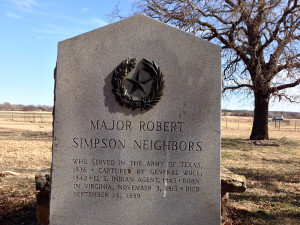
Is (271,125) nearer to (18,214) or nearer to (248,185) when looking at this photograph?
(248,185)

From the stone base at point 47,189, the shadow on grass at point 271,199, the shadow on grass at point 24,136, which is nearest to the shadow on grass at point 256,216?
the stone base at point 47,189

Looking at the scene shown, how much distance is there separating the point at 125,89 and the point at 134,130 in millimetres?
509

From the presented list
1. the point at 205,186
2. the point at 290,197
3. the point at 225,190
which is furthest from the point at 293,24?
the point at 205,186

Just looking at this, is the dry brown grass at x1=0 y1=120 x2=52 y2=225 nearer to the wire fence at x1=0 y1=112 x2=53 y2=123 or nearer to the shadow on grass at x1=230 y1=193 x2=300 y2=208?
the shadow on grass at x1=230 y1=193 x2=300 y2=208

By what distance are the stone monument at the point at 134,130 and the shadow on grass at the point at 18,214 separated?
174cm

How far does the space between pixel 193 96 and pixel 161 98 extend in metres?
0.39

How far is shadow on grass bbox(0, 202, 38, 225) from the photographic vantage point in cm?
520

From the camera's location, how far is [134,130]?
12.8 feet

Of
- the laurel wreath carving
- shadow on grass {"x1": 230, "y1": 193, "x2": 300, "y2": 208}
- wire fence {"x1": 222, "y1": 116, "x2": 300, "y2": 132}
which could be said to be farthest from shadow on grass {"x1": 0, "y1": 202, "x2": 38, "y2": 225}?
wire fence {"x1": 222, "y1": 116, "x2": 300, "y2": 132}

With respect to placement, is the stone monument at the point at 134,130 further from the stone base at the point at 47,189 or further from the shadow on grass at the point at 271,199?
the shadow on grass at the point at 271,199

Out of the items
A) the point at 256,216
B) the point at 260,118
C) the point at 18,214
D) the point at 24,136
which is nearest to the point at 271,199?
the point at 256,216

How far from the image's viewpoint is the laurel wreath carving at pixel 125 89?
3850mm

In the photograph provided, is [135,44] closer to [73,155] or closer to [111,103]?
[111,103]

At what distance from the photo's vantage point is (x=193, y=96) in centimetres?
393
